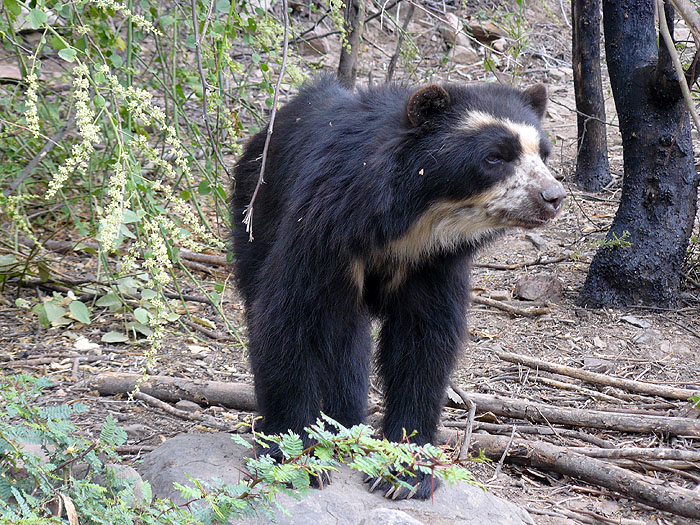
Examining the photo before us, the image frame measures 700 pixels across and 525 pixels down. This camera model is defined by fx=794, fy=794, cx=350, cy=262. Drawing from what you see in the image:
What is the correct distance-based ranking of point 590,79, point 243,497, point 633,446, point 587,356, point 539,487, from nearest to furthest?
1. point 243,497
2. point 539,487
3. point 633,446
4. point 587,356
5. point 590,79

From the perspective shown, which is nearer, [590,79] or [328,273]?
[328,273]

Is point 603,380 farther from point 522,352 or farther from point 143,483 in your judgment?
point 143,483

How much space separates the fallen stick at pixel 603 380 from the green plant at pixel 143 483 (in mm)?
2352

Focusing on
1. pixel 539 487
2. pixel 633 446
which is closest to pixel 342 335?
pixel 539 487

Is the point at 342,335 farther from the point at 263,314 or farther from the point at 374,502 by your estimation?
the point at 374,502

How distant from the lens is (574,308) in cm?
588

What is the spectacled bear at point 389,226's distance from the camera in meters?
3.17

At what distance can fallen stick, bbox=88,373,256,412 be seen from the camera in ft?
14.3

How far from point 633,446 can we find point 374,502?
1606 mm

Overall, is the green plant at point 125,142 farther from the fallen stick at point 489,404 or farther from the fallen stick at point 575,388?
the fallen stick at point 575,388

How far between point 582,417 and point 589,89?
159 inches

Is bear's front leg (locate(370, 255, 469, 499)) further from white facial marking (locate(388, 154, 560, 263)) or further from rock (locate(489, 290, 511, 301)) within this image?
rock (locate(489, 290, 511, 301))

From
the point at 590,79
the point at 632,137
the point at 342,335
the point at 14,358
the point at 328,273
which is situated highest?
the point at 590,79

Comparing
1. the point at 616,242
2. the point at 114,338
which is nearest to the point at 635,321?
the point at 616,242
